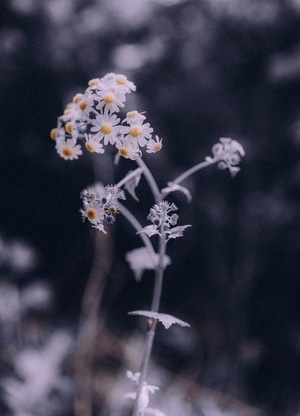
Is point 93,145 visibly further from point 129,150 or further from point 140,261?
point 140,261

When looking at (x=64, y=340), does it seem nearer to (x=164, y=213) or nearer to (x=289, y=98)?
(x=164, y=213)

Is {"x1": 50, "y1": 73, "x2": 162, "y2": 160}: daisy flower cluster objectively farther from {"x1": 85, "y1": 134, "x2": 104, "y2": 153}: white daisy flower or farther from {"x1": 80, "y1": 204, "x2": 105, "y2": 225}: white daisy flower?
{"x1": 80, "y1": 204, "x2": 105, "y2": 225}: white daisy flower

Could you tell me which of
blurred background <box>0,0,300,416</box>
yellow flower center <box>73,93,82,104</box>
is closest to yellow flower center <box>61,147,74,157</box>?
yellow flower center <box>73,93,82,104</box>

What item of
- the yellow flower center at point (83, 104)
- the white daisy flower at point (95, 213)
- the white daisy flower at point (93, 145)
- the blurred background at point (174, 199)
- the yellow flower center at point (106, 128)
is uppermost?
the blurred background at point (174, 199)

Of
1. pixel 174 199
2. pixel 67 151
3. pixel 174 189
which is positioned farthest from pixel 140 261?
pixel 174 199

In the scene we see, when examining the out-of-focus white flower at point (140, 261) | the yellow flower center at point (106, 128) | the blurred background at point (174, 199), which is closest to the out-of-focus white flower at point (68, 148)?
the yellow flower center at point (106, 128)

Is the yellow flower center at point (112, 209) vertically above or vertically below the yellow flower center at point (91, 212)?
above

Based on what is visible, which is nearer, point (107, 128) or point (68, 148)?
point (107, 128)

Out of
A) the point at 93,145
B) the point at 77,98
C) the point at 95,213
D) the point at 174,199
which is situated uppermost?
the point at 174,199

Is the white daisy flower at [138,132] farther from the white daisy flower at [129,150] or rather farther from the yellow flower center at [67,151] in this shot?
the yellow flower center at [67,151]
